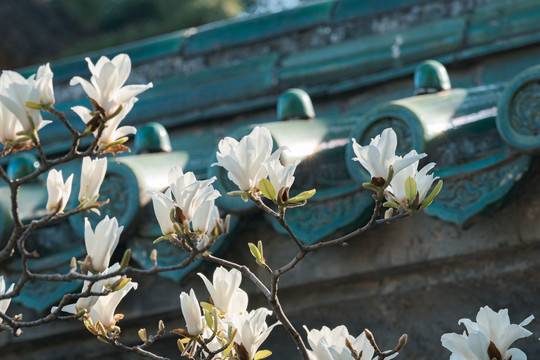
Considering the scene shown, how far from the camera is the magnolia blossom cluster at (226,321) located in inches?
64.7

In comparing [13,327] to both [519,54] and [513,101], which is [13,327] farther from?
[519,54]

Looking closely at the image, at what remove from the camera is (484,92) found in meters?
2.48

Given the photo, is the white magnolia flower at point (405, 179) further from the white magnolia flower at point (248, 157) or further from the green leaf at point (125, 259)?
the green leaf at point (125, 259)

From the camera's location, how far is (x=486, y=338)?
1.58 m

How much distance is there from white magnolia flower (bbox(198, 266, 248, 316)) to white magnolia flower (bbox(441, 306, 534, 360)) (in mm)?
384

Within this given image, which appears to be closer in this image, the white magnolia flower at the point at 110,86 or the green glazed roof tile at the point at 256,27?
the white magnolia flower at the point at 110,86

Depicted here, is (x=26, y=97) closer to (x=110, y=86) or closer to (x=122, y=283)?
(x=110, y=86)

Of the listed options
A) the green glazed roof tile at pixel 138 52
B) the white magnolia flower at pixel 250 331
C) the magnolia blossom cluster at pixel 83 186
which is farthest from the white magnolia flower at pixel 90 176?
the green glazed roof tile at pixel 138 52

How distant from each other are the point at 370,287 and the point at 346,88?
933 millimetres

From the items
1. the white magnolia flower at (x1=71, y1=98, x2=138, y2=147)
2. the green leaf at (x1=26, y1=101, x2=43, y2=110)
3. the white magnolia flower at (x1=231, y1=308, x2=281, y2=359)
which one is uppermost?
the green leaf at (x1=26, y1=101, x2=43, y2=110)

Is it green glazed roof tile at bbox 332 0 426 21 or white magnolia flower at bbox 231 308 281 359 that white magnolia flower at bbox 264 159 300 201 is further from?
green glazed roof tile at bbox 332 0 426 21

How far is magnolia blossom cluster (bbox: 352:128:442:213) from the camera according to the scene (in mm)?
1589

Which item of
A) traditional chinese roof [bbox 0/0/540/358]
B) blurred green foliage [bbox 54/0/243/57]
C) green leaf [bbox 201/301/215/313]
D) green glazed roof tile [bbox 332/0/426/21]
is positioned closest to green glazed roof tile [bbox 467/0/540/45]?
traditional chinese roof [bbox 0/0/540/358]

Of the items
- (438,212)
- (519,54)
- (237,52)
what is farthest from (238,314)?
(237,52)
